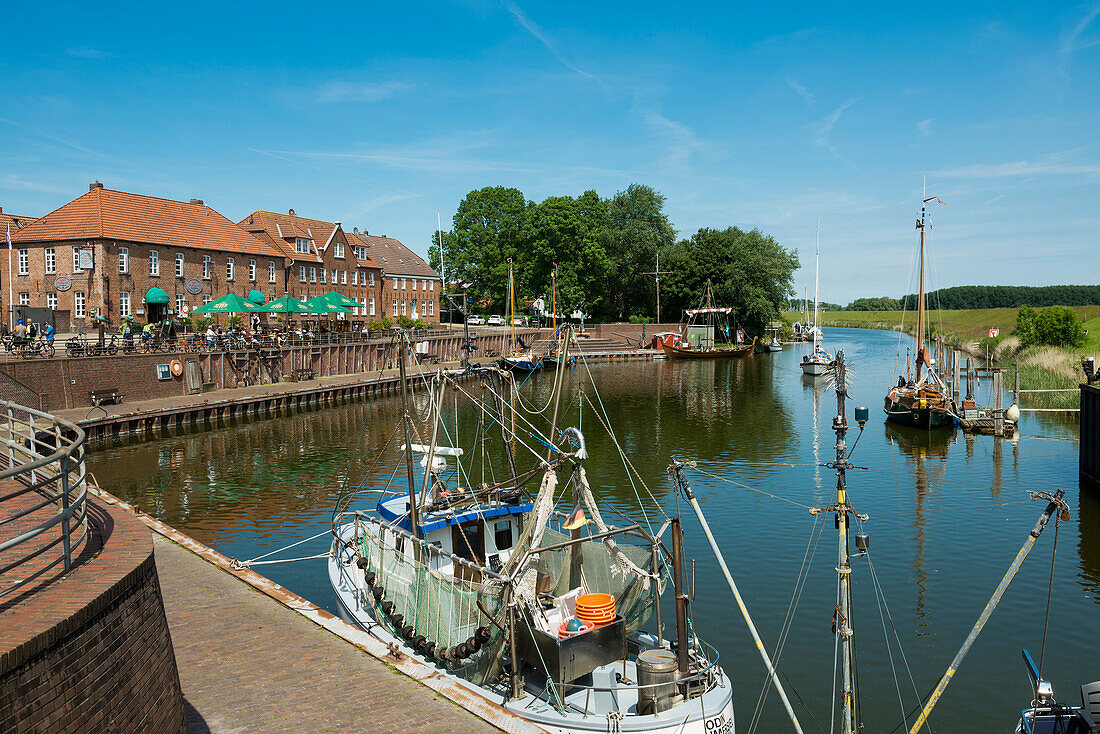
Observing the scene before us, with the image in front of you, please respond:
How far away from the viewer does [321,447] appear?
38156 millimetres

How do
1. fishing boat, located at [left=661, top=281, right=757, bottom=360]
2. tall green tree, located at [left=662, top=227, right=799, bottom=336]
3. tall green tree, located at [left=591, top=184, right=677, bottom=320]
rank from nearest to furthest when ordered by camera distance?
1. fishing boat, located at [left=661, top=281, right=757, bottom=360]
2. tall green tree, located at [left=662, top=227, right=799, bottom=336]
3. tall green tree, located at [left=591, top=184, right=677, bottom=320]

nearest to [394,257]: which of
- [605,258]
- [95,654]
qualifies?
[605,258]

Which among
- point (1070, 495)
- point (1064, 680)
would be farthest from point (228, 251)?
point (1064, 680)

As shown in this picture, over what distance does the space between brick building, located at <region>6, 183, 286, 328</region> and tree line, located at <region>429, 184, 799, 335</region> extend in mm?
28467

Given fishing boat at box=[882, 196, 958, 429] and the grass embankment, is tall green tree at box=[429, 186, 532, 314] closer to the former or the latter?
the grass embankment

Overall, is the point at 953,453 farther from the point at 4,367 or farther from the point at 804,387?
the point at 4,367

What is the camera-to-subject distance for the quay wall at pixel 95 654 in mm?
6270

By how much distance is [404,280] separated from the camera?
323 ft

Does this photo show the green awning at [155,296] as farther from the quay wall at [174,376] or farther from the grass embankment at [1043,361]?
the grass embankment at [1043,361]

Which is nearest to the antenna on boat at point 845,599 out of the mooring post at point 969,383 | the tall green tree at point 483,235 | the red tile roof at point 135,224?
the mooring post at point 969,383

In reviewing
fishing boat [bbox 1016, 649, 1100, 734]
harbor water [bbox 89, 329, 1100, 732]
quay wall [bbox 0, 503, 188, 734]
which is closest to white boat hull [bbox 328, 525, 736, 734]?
harbor water [bbox 89, 329, 1100, 732]

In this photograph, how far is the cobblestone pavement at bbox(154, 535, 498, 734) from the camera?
32.2 feet

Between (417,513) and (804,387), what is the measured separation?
54463 millimetres

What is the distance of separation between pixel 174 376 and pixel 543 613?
41.7m
